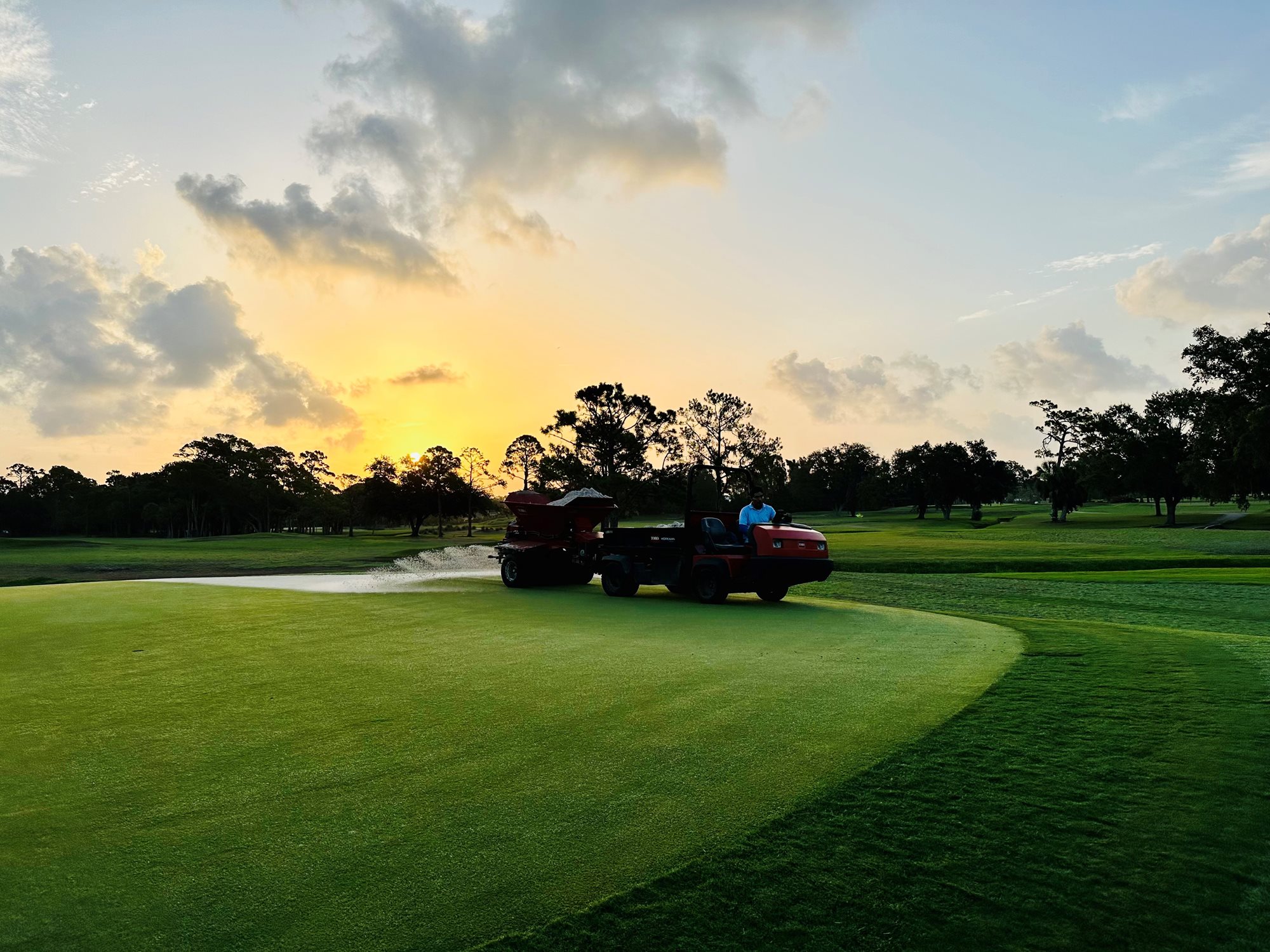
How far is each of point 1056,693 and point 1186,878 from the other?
3.60m

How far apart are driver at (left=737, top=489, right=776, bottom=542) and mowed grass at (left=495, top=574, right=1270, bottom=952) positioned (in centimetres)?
1004

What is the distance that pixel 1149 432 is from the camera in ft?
266

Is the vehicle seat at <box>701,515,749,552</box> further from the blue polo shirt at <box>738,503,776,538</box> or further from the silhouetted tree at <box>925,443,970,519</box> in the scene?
the silhouetted tree at <box>925,443,970,519</box>

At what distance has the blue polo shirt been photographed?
17000 mm

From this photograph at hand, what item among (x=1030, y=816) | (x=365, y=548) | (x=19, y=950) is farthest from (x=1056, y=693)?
(x=365, y=548)

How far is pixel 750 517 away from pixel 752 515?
0.26ft

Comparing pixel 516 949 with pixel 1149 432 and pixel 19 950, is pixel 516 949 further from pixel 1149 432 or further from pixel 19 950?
pixel 1149 432

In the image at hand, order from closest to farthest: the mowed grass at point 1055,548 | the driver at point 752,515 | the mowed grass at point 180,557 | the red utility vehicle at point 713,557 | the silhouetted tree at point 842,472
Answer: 1. the red utility vehicle at point 713,557
2. the driver at point 752,515
3. the mowed grass at point 1055,548
4. the mowed grass at point 180,557
5. the silhouetted tree at point 842,472

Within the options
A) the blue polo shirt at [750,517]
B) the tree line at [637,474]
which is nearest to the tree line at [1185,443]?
the tree line at [637,474]

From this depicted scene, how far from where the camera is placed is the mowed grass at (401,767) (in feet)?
11.8

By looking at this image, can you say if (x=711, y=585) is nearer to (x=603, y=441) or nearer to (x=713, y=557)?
(x=713, y=557)

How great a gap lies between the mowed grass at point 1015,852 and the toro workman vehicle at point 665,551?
31.0ft

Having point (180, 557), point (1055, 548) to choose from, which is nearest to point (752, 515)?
point (1055, 548)

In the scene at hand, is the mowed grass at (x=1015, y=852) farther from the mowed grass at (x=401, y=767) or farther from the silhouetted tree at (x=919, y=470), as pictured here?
the silhouetted tree at (x=919, y=470)
